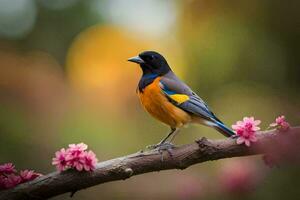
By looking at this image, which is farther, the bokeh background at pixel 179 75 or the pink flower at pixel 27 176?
the bokeh background at pixel 179 75

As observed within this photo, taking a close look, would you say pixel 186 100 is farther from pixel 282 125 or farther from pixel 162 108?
pixel 282 125

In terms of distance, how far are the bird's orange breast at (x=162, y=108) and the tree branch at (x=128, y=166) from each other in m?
1.06

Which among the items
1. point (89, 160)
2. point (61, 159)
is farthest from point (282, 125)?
point (61, 159)

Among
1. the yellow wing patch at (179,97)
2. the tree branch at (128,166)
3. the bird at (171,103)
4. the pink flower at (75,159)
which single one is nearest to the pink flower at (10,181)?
the tree branch at (128,166)

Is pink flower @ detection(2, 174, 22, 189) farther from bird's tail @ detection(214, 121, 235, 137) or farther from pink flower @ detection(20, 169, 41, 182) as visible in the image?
bird's tail @ detection(214, 121, 235, 137)

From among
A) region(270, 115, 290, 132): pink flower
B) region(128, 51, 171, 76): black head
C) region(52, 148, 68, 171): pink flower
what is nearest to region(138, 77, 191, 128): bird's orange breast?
region(128, 51, 171, 76): black head

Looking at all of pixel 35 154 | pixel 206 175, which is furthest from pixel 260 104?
pixel 35 154

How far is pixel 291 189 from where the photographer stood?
4.54 metres

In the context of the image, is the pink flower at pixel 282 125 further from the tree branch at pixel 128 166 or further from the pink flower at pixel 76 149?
the pink flower at pixel 76 149

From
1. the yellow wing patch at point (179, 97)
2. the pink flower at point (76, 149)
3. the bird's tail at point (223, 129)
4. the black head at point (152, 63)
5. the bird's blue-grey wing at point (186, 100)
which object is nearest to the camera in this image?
the pink flower at point (76, 149)

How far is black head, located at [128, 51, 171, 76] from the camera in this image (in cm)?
473

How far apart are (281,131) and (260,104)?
244 cm

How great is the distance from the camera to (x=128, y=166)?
10.8ft

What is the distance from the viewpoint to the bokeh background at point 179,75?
5.27 meters
